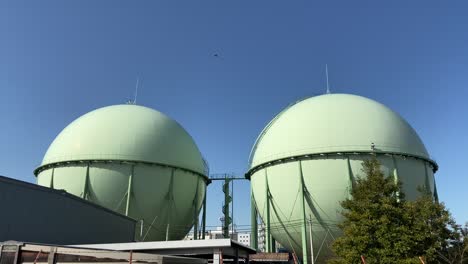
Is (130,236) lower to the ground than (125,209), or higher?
lower

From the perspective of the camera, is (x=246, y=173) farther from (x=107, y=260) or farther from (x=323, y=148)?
(x=107, y=260)

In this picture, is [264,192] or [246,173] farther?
[246,173]

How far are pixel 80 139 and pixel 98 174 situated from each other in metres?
3.06

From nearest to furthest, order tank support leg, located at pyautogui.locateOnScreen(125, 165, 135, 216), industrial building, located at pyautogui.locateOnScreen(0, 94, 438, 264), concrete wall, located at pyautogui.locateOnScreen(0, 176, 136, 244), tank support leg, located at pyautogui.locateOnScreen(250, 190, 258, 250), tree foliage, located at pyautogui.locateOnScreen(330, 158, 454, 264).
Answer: tree foliage, located at pyautogui.locateOnScreen(330, 158, 454, 264) < concrete wall, located at pyautogui.locateOnScreen(0, 176, 136, 244) < industrial building, located at pyautogui.locateOnScreen(0, 94, 438, 264) < tank support leg, located at pyautogui.locateOnScreen(125, 165, 135, 216) < tank support leg, located at pyautogui.locateOnScreen(250, 190, 258, 250)

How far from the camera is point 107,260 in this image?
782 cm

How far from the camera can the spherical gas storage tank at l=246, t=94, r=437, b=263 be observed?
2216 cm

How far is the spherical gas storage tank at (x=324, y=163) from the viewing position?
22.2 m

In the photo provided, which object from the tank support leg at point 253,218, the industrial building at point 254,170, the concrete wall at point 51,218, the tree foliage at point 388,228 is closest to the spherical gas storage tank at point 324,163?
the industrial building at point 254,170

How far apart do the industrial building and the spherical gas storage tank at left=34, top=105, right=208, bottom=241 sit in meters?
0.07

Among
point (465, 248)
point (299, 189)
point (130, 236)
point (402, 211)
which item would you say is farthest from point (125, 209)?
point (465, 248)

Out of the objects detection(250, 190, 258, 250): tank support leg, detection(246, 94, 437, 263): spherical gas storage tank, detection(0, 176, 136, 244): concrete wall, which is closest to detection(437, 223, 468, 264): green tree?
detection(246, 94, 437, 263): spherical gas storage tank

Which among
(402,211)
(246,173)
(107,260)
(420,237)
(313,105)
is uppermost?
(313,105)

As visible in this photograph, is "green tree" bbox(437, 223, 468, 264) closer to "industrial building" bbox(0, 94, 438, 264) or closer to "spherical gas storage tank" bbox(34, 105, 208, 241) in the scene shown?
"industrial building" bbox(0, 94, 438, 264)

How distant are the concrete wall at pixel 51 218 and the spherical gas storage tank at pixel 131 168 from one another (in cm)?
344
